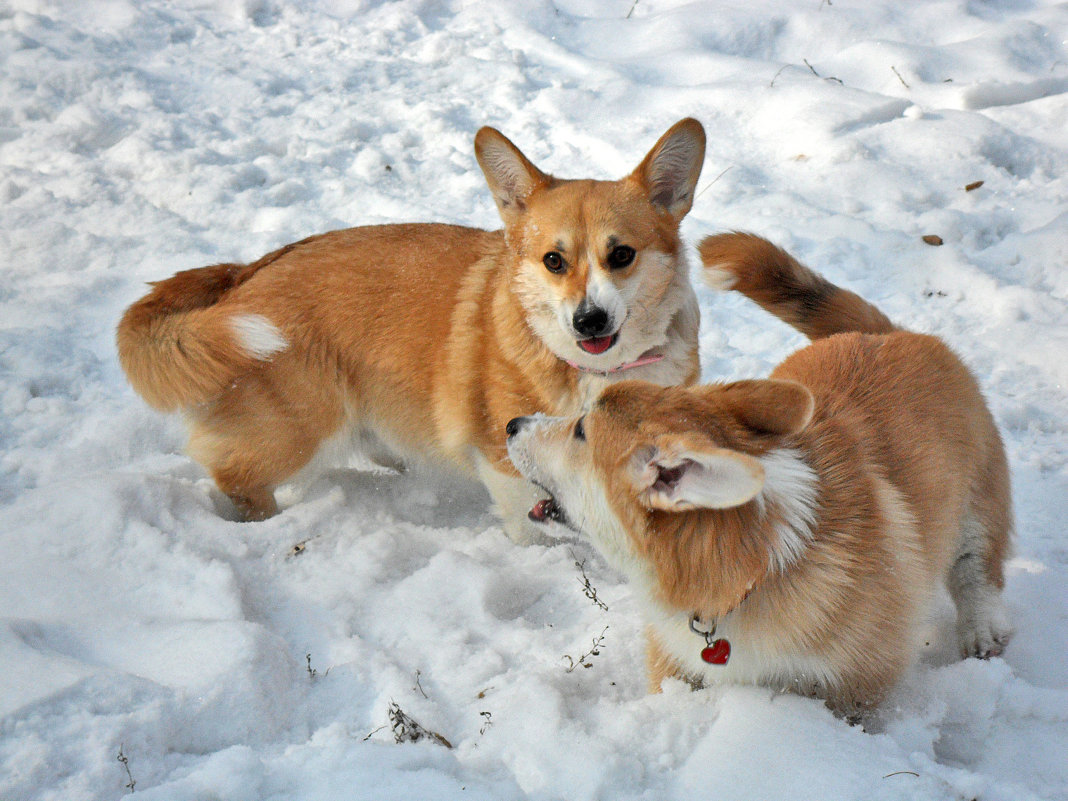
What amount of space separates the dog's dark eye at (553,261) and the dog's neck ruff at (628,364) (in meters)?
0.37

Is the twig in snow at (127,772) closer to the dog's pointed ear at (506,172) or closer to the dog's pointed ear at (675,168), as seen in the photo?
the dog's pointed ear at (506,172)

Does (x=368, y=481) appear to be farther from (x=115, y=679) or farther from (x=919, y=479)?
(x=919, y=479)

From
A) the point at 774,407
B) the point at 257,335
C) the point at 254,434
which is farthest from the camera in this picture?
the point at 254,434

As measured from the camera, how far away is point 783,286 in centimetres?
296

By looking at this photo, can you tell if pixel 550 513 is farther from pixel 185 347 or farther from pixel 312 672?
pixel 185 347

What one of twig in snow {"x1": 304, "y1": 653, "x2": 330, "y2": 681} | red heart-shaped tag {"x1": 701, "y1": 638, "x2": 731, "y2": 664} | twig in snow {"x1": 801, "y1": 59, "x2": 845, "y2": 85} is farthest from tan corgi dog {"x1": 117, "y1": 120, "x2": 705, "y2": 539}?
twig in snow {"x1": 801, "y1": 59, "x2": 845, "y2": 85}

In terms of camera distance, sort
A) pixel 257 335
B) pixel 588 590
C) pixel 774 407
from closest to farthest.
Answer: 1. pixel 774 407
2. pixel 588 590
3. pixel 257 335

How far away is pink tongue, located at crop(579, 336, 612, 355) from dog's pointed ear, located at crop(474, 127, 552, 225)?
0.71 m

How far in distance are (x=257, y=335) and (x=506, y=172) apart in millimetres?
1231

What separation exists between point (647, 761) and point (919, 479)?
3.81 feet

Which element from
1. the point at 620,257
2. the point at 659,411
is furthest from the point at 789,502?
the point at 620,257

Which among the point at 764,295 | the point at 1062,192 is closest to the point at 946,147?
the point at 1062,192

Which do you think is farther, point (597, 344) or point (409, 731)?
point (597, 344)

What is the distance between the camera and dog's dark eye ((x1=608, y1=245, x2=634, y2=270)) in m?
3.01
